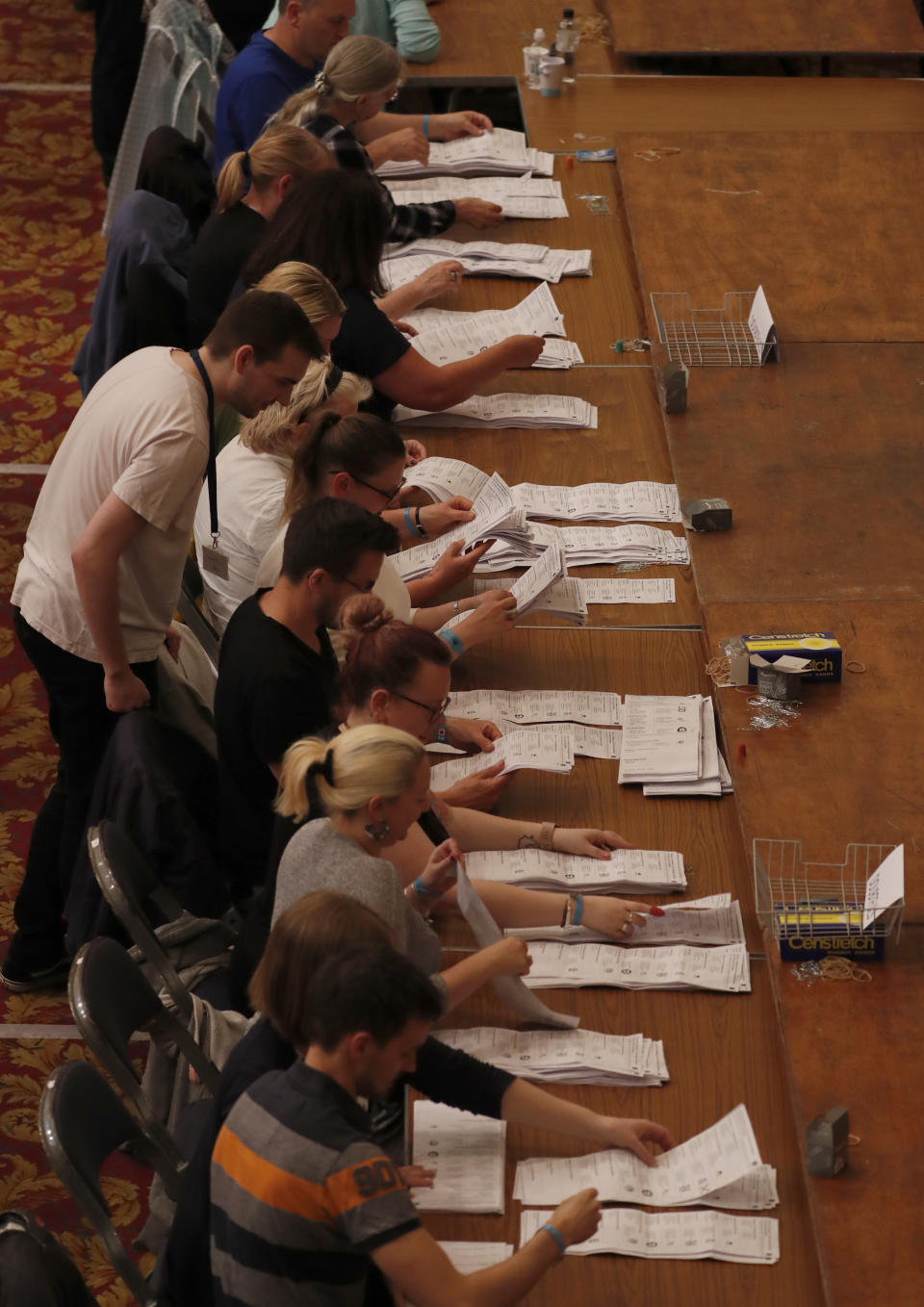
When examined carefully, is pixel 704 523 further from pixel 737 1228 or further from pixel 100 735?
pixel 737 1228

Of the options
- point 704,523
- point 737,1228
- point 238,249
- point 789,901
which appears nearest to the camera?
point 737,1228

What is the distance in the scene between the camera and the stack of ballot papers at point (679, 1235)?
91.8 inches

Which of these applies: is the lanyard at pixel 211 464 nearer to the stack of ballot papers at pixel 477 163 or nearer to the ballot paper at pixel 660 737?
the ballot paper at pixel 660 737

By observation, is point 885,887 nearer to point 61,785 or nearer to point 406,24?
point 61,785

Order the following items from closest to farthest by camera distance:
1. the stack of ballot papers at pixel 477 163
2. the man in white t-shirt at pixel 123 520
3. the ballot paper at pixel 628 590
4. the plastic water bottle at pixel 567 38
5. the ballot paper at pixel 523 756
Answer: the man in white t-shirt at pixel 123 520 → the ballot paper at pixel 523 756 → the ballot paper at pixel 628 590 → the stack of ballot papers at pixel 477 163 → the plastic water bottle at pixel 567 38

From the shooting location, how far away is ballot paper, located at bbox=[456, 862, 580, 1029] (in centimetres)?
266

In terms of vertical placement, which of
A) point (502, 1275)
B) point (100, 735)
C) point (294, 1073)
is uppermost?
point (294, 1073)

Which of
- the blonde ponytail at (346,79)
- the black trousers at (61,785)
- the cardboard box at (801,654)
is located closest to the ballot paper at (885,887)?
the cardboard box at (801,654)

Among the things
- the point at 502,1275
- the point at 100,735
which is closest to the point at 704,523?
the point at 100,735

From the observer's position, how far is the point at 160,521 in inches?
126

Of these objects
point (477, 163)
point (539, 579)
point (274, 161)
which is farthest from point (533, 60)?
point (539, 579)

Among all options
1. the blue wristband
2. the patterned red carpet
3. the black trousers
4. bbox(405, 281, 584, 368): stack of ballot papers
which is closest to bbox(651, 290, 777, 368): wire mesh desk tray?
bbox(405, 281, 584, 368): stack of ballot papers

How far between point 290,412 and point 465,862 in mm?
1121

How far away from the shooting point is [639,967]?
2822 mm
